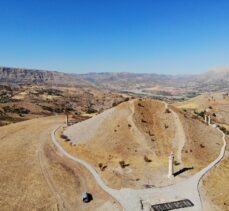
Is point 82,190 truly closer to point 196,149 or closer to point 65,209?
point 65,209

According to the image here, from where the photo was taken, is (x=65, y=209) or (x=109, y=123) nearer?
(x=65, y=209)

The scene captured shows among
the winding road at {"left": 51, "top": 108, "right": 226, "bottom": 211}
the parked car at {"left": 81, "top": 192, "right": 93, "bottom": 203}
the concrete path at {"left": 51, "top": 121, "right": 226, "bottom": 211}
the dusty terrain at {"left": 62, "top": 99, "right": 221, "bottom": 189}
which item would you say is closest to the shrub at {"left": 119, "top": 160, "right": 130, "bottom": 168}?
the dusty terrain at {"left": 62, "top": 99, "right": 221, "bottom": 189}

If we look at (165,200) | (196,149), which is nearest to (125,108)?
(196,149)

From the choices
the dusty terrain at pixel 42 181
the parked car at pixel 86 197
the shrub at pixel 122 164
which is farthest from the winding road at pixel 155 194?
the shrub at pixel 122 164

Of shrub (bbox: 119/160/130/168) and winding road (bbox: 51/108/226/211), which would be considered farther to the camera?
shrub (bbox: 119/160/130/168)

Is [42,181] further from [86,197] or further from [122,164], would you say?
[122,164]

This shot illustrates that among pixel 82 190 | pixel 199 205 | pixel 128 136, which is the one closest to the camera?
pixel 199 205

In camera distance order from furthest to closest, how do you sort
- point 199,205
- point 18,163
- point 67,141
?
point 67,141
point 18,163
point 199,205

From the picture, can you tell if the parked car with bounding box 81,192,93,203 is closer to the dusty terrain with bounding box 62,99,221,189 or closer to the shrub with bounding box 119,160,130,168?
the dusty terrain with bounding box 62,99,221,189
